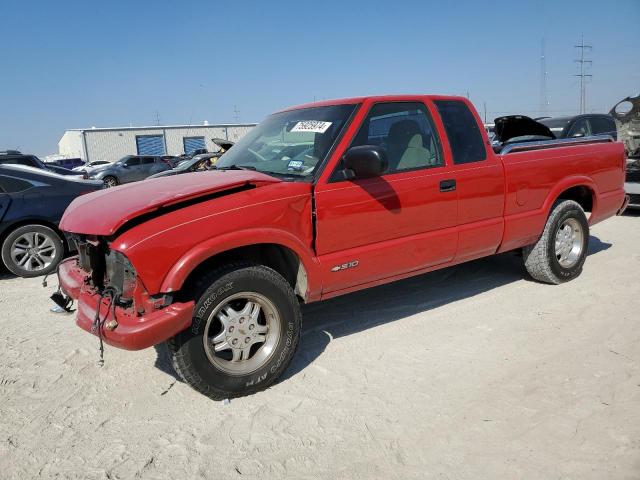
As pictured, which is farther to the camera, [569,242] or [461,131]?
[569,242]

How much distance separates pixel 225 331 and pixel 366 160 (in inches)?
57.2

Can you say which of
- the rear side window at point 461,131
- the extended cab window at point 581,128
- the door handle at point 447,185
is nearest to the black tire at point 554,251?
the rear side window at point 461,131

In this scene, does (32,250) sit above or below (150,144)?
below

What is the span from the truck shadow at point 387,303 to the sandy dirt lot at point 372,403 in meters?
0.03

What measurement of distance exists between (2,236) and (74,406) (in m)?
4.08

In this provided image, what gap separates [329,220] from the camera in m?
3.41

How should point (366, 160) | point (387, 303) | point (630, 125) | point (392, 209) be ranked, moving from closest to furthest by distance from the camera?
point (366, 160)
point (392, 209)
point (387, 303)
point (630, 125)

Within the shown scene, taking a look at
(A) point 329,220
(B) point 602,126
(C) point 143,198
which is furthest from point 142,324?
(B) point 602,126

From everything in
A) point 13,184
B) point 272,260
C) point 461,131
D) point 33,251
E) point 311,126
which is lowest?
point 33,251

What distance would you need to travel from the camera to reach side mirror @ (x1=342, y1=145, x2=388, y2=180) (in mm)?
3311

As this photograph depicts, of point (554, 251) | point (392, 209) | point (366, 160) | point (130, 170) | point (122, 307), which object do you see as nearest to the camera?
point (122, 307)

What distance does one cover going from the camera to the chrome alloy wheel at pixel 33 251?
628cm

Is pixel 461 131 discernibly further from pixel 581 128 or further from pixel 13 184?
pixel 581 128

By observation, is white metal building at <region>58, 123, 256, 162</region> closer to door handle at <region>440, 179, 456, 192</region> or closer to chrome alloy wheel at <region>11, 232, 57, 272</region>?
chrome alloy wheel at <region>11, 232, 57, 272</region>
